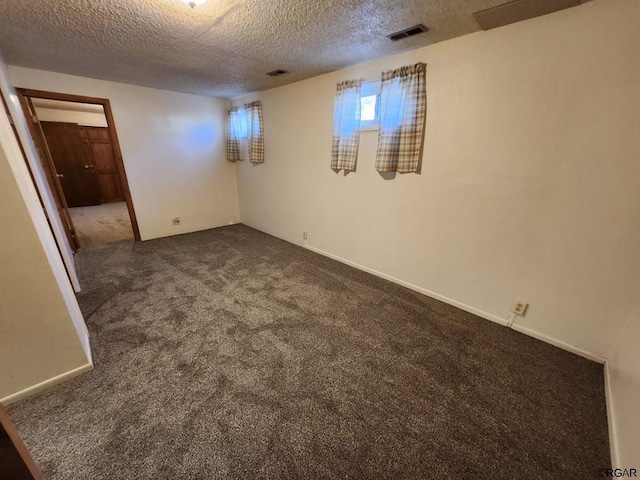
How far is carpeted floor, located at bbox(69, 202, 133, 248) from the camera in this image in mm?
4008

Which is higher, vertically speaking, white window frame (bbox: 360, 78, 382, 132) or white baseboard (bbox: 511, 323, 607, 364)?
white window frame (bbox: 360, 78, 382, 132)

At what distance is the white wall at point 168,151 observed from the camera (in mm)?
3379

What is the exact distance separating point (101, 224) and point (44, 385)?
4.36m

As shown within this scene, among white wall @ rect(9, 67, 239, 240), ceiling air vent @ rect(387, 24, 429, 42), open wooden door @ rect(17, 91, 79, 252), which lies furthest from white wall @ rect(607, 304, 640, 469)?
open wooden door @ rect(17, 91, 79, 252)

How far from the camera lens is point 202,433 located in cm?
126

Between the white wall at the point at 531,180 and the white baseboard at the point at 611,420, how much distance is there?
0.64 ft

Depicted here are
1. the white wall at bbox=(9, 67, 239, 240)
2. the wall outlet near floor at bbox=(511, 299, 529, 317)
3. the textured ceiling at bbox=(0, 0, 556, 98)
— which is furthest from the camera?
the white wall at bbox=(9, 67, 239, 240)

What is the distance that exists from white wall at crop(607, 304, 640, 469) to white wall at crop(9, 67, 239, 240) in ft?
16.5

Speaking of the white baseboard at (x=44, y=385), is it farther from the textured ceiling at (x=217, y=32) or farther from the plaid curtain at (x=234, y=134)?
the plaid curtain at (x=234, y=134)

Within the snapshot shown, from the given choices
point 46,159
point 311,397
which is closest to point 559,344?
point 311,397

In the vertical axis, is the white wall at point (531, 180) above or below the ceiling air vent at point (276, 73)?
below

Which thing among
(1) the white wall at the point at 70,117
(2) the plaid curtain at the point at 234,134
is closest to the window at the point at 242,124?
(2) the plaid curtain at the point at 234,134

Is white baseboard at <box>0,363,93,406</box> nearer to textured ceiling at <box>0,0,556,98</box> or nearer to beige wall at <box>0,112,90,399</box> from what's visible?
beige wall at <box>0,112,90,399</box>

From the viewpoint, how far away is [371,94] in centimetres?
255
